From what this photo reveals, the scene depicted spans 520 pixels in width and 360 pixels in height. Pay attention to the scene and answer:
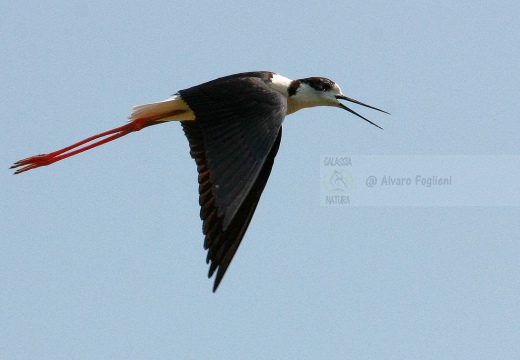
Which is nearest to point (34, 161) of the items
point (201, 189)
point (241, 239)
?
point (201, 189)

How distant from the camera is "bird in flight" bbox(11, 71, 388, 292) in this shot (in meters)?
7.51

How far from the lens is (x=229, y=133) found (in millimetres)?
7910

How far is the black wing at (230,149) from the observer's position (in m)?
7.41

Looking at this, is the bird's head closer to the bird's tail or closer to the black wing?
the black wing

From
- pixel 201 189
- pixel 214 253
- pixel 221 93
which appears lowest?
pixel 214 253

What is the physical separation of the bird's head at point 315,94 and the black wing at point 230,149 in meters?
0.62

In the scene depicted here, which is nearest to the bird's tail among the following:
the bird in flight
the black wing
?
the bird in flight

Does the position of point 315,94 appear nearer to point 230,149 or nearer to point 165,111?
point 165,111

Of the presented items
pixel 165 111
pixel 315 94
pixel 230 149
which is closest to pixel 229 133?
pixel 230 149

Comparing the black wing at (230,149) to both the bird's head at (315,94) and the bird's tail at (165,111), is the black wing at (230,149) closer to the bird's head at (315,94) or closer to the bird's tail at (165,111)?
the bird's tail at (165,111)

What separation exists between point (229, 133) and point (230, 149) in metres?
0.22

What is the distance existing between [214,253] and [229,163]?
947 mm

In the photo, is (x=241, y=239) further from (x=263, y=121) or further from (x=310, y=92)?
(x=310, y=92)

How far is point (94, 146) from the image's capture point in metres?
9.88
